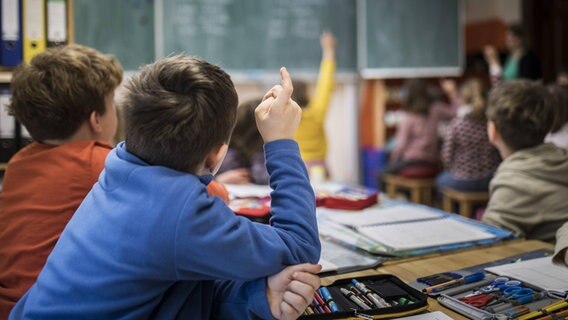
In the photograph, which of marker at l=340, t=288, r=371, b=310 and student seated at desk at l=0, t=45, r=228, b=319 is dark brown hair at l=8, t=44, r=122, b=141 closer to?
student seated at desk at l=0, t=45, r=228, b=319

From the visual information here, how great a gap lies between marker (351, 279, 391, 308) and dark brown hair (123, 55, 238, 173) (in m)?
0.46

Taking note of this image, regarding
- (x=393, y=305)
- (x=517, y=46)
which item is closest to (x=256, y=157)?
(x=393, y=305)

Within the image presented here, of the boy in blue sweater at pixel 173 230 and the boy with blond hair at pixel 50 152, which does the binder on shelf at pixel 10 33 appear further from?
the boy in blue sweater at pixel 173 230

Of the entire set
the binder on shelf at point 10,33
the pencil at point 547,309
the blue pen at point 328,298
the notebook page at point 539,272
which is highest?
the binder on shelf at point 10,33

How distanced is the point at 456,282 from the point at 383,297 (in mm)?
204

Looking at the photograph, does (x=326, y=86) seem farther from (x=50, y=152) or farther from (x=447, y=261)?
(x=50, y=152)

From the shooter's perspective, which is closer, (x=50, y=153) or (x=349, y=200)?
(x=50, y=153)

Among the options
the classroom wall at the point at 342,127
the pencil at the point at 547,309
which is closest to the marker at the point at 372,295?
the pencil at the point at 547,309

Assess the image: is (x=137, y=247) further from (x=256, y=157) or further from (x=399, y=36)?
(x=399, y=36)

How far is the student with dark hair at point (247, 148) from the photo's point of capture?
2.81 metres

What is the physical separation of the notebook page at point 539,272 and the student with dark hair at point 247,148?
1.49 metres

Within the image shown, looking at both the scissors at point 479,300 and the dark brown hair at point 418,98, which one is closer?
the scissors at point 479,300

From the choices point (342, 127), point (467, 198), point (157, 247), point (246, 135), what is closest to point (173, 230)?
point (157, 247)

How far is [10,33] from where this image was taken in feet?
7.52
